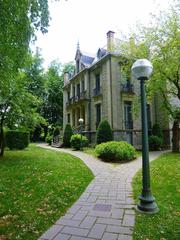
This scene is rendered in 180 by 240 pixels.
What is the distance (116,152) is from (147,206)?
273 inches

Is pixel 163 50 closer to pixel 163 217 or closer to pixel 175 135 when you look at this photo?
pixel 175 135

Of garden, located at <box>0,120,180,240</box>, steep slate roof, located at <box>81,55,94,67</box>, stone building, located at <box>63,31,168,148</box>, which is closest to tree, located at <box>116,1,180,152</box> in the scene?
stone building, located at <box>63,31,168,148</box>

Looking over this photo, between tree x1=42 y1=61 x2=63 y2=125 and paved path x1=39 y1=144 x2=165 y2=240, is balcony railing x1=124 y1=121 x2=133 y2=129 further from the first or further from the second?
tree x1=42 y1=61 x2=63 y2=125

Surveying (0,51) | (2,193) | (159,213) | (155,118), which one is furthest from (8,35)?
(155,118)

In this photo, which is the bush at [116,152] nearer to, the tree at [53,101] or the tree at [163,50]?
the tree at [163,50]

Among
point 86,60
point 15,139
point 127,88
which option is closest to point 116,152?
point 15,139

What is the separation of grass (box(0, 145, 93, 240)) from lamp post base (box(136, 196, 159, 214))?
5.53 feet

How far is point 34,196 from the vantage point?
5500 mm

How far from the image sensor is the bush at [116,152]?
11422mm

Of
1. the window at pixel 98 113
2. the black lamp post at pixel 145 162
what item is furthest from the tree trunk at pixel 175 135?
the black lamp post at pixel 145 162

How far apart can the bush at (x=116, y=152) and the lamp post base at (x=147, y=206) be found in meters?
6.75

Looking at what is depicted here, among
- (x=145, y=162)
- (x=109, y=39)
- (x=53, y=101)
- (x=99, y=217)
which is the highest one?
(x=109, y=39)

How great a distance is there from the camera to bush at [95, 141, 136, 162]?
→ 11.4 m

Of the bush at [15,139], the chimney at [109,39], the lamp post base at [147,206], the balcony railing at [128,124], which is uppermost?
the chimney at [109,39]
